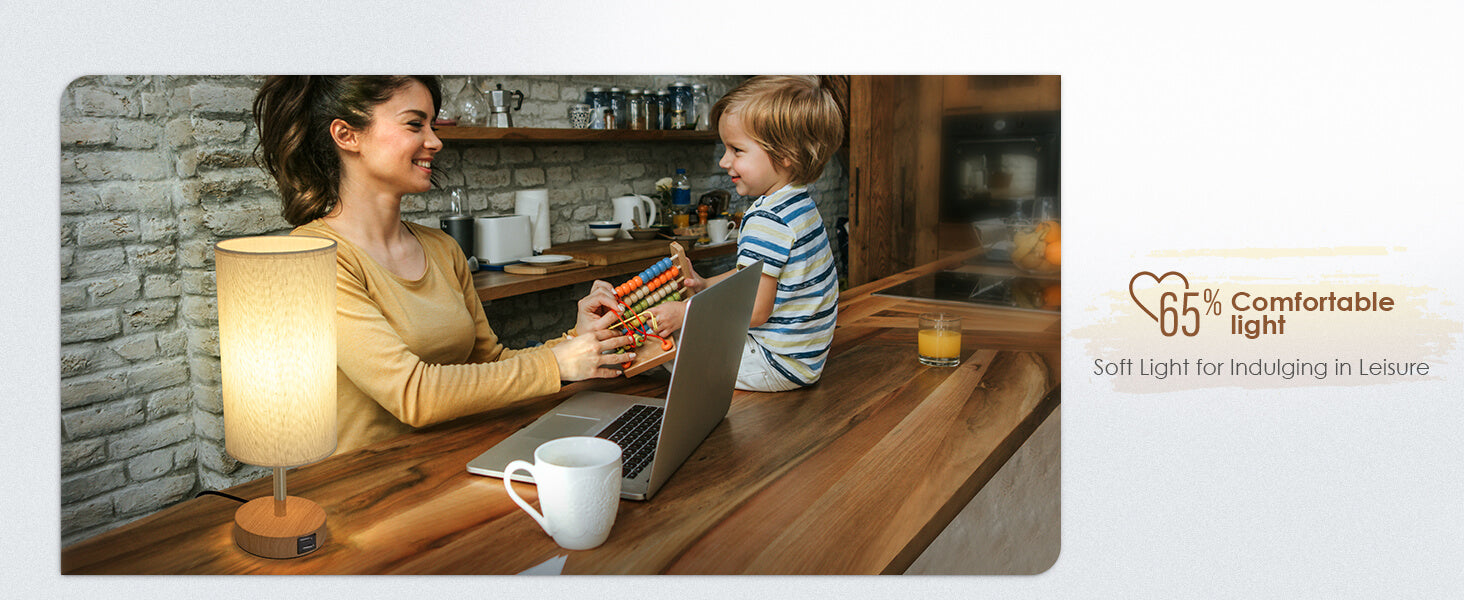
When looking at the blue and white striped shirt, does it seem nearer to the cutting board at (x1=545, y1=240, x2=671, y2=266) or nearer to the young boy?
the young boy

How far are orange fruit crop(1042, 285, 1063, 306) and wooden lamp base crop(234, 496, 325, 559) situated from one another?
113 centimetres

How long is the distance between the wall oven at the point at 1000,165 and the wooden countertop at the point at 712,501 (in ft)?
0.89

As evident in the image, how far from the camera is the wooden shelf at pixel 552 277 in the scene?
6.30 feet

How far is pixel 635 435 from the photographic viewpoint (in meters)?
1.51

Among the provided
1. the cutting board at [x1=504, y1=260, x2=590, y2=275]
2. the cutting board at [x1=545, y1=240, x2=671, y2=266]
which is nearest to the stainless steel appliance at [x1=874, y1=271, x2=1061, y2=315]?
the cutting board at [x1=545, y1=240, x2=671, y2=266]

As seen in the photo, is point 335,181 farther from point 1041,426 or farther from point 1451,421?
point 1451,421

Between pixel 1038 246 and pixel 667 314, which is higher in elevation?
pixel 1038 246

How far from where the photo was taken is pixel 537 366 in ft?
5.26

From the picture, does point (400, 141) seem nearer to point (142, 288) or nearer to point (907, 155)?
point (142, 288)

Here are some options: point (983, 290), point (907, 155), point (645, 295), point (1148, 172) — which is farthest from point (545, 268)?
point (1148, 172)

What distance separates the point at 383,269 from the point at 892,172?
919mm

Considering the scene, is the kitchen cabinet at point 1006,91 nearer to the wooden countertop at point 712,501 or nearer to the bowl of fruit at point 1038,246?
the bowl of fruit at point 1038,246

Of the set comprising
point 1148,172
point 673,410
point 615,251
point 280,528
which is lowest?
point 280,528

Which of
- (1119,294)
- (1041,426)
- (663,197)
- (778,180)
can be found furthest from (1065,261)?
(663,197)
